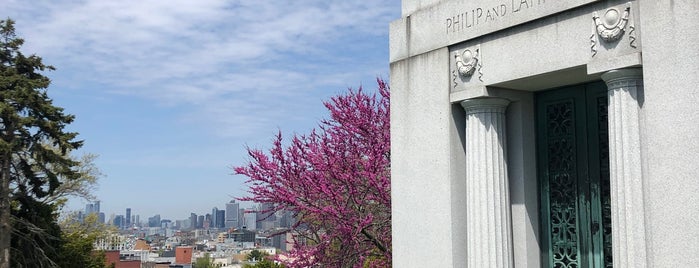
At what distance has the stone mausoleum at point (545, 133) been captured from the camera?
6.00 metres

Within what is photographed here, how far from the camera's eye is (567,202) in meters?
7.73

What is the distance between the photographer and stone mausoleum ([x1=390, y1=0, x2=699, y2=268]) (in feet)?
19.7

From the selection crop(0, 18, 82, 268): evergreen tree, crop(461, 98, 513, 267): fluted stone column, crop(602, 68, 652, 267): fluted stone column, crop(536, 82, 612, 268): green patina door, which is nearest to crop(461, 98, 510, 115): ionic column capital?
crop(461, 98, 513, 267): fluted stone column

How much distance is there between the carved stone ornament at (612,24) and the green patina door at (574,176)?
3.23ft

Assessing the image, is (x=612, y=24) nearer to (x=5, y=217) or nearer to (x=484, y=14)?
(x=484, y=14)

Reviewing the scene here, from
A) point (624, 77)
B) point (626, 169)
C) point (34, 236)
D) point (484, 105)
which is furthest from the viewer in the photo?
point (34, 236)

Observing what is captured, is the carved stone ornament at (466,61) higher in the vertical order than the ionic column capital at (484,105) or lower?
higher

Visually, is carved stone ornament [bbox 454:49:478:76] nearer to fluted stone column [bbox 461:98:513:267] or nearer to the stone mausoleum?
the stone mausoleum

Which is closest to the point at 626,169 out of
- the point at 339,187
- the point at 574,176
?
the point at 574,176

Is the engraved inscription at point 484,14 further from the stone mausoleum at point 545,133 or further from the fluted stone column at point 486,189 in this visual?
the fluted stone column at point 486,189

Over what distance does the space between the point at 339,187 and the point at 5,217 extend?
46.9ft

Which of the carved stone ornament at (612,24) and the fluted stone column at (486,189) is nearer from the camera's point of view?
the carved stone ornament at (612,24)

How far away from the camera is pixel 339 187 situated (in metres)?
14.3

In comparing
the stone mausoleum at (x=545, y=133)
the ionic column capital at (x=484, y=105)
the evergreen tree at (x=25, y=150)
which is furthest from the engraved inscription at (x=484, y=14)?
the evergreen tree at (x=25, y=150)
